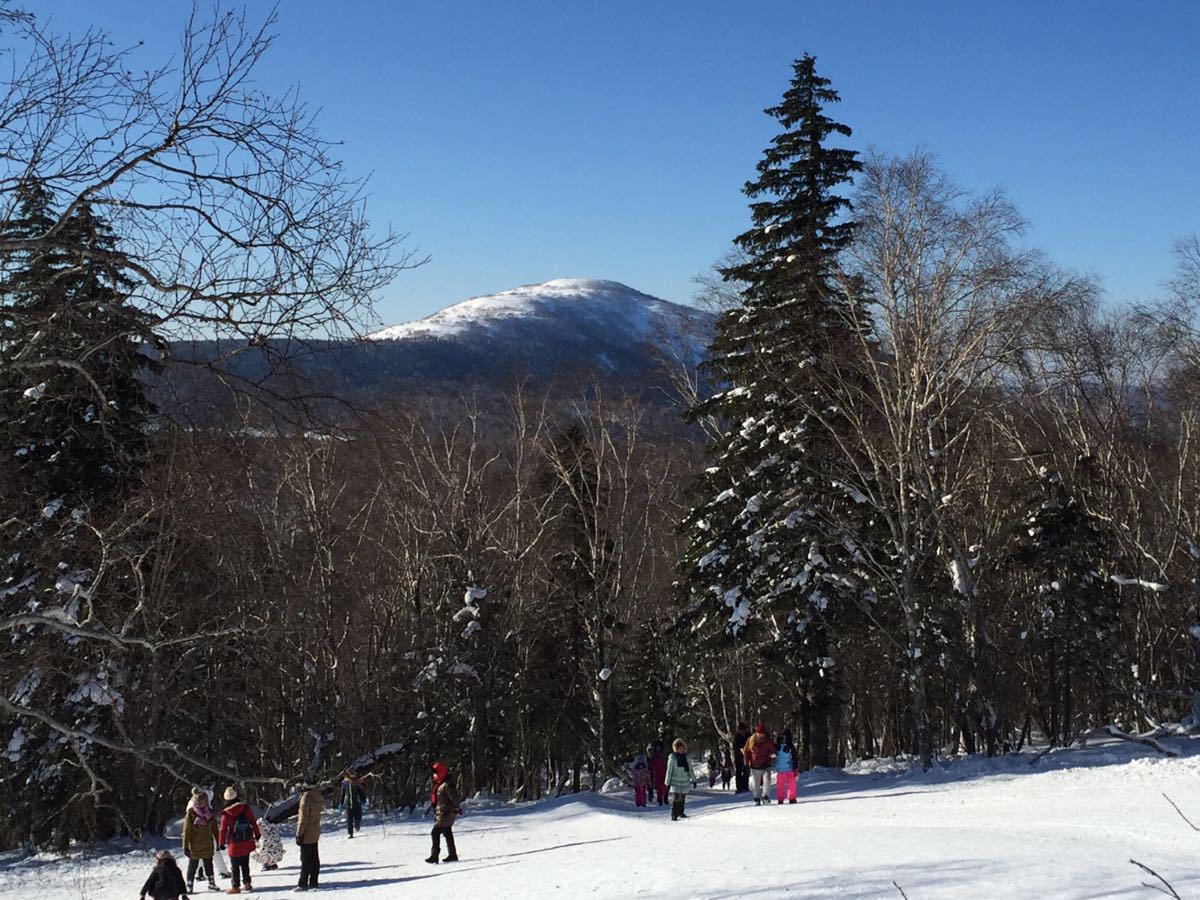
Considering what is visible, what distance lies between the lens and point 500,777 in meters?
43.1

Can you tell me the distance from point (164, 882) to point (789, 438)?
634 inches

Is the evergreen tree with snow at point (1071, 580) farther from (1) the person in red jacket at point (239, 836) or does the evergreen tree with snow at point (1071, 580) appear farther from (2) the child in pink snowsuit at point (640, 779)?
(1) the person in red jacket at point (239, 836)

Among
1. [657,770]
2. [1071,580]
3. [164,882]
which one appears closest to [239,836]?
[164,882]

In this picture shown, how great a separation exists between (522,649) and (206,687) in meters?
13.5

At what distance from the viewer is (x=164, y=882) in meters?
13.7

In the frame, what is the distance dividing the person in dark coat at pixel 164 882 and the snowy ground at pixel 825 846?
2331 millimetres

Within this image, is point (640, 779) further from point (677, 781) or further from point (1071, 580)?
point (1071, 580)

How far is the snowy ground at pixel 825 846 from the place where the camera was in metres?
11.3

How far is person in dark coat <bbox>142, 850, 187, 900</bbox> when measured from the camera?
13.6 m

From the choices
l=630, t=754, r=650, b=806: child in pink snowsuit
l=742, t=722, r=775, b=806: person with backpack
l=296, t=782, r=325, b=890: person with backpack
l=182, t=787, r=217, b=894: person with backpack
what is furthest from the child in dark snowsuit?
l=182, t=787, r=217, b=894: person with backpack

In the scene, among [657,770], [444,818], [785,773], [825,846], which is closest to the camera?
[825,846]

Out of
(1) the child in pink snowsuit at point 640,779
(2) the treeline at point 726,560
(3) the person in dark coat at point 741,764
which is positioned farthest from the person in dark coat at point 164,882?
(3) the person in dark coat at point 741,764

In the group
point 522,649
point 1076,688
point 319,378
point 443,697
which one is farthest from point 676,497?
point 319,378

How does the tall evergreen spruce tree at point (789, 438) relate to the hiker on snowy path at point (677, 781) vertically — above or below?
above
